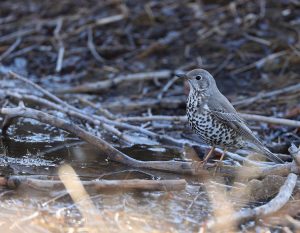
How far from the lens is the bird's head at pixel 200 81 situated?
6516mm

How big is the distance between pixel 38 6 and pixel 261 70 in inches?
172

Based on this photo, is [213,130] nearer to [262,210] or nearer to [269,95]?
[262,210]

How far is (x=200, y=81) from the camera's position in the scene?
21.5 feet

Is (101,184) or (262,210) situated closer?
(262,210)

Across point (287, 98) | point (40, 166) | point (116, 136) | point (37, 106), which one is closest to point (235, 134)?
point (116, 136)

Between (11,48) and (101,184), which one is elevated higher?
(11,48)

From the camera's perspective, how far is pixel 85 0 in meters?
11.7

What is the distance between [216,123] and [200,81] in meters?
0.57

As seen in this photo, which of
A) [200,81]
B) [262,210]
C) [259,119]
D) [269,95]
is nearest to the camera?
[262,210]

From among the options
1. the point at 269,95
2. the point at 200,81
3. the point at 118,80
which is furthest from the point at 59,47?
the point at 200,81

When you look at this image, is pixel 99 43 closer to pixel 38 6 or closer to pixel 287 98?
pixel 38 6

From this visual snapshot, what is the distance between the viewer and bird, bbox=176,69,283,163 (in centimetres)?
613

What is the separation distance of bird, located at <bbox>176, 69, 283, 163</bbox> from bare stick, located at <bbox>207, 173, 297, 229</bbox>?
41.7 inches

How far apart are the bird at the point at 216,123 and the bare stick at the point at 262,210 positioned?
1060mm
